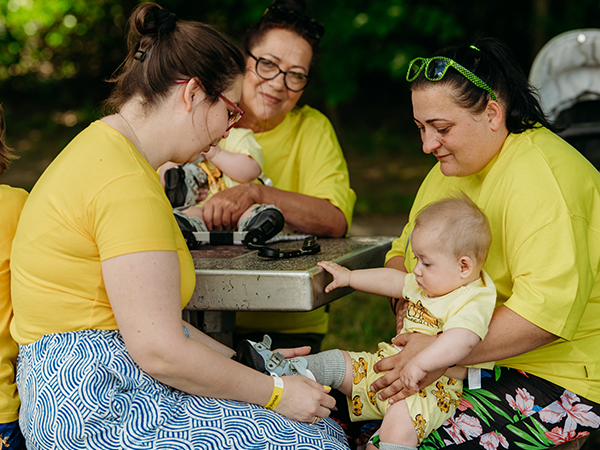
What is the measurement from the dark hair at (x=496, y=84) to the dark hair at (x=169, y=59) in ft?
2.32

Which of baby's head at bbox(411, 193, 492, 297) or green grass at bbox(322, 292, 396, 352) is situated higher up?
baby's head at bbox(411, 193, 492, 297)

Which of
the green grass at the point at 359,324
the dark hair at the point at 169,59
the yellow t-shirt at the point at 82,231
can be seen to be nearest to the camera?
the yellow t-shirt at the point at 82,231

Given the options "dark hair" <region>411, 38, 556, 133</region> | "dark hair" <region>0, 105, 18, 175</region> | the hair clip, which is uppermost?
"dark hair" <region>411, 38, 556, 133</region>

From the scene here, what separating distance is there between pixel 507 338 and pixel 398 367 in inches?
14.1

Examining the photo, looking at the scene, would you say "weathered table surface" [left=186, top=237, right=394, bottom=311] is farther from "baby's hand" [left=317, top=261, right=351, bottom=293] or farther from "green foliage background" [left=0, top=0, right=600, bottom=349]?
"green foliage background" [left=0, top=0, right=600, bottom=349]

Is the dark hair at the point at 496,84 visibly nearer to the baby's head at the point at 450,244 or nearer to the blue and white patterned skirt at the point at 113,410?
the baby's head at the point at 450,244

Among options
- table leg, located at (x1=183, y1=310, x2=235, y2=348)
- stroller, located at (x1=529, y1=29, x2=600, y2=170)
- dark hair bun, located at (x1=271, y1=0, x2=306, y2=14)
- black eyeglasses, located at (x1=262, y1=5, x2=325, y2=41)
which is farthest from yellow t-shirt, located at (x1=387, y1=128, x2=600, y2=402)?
stroller, located at (x1=529, y1=29, x2=600, y2=170)

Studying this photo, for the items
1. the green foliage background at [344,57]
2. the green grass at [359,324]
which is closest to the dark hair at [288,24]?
the green grass at [359,324]

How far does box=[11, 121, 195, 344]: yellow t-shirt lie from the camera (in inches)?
61.1

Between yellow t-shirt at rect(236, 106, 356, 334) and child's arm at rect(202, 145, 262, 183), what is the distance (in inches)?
12.2

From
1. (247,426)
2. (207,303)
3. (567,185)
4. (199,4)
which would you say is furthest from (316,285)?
(199,4)

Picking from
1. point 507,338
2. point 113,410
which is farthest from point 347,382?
point 113,410

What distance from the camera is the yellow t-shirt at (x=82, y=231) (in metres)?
1.55

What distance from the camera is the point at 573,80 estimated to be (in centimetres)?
408
